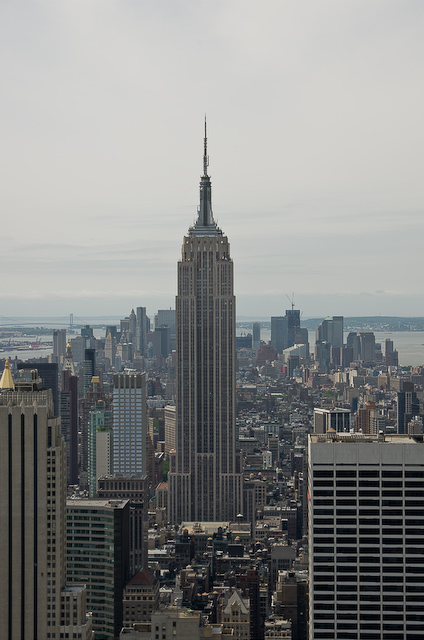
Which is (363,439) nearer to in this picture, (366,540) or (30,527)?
(366,540)

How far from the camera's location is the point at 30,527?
23.7m

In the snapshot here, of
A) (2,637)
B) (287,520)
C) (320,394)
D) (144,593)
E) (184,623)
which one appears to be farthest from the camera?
(320,394)

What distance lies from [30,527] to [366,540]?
7.42 metres

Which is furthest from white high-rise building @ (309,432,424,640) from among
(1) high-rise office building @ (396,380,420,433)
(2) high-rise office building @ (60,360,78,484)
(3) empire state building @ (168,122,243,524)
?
(3) empire state building @ (168,122,243,524)

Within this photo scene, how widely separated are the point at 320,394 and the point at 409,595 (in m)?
61.5

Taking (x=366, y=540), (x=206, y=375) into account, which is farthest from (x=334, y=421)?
(x=366, y=540)

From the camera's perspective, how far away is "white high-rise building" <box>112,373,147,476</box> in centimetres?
5625

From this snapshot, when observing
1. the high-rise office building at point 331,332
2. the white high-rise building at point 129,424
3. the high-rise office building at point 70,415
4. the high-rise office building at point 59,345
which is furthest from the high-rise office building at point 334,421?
the high-rise office building at point 331,332

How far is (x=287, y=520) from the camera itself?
161ft

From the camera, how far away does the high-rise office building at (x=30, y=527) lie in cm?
2364

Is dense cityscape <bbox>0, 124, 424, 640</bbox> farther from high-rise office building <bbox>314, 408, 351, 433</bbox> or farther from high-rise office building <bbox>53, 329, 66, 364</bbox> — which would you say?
high-rise office building <bbox>53, 329, 66, 364</bbox>

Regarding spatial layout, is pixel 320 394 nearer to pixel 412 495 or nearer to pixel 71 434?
pixel 71 434

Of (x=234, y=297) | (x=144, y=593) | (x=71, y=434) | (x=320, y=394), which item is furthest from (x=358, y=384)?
(x=144, y=593)

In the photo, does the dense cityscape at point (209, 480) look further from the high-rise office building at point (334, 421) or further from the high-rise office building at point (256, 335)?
the high-rise office building at point (256, 335)
